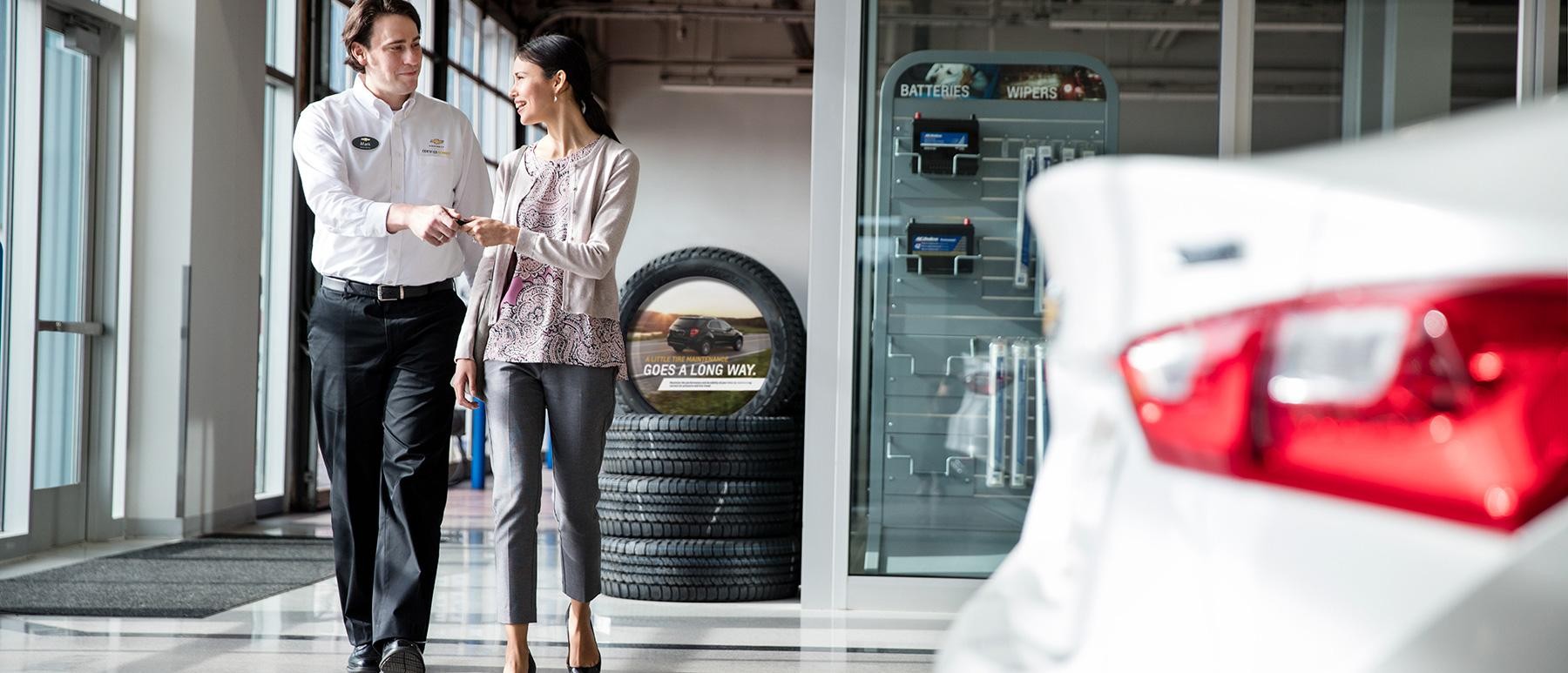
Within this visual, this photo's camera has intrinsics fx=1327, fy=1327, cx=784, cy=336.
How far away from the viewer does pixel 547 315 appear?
263 centimetres

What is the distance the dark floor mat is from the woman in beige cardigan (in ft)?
4.85

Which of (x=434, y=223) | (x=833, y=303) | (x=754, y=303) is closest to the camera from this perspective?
(x=434, y=223)

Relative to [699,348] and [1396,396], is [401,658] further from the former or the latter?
[1396,396]

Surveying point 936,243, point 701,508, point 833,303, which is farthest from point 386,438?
point 936,243

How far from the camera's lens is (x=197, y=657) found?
10.0 ft

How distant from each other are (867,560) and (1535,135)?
133 inches

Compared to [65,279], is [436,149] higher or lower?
higher

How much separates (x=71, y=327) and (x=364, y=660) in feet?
10.3

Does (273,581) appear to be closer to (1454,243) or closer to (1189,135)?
(1189,135)

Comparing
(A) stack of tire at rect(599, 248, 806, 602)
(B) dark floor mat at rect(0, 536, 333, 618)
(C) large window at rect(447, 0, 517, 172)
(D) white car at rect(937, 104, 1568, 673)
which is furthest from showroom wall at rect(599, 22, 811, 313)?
(D) white car at rect(937, 104, 1568, 673)

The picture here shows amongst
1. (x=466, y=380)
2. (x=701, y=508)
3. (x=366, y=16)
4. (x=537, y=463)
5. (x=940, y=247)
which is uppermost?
(x=366, y=16)

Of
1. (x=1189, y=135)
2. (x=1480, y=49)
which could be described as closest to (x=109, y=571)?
(x=1189, y=135)

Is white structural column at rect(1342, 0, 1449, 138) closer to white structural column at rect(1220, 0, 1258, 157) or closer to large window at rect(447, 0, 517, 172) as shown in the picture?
white structural column at rect(1220, 0, 1258, 157)

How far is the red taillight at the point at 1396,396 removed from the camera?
1.90 feet
